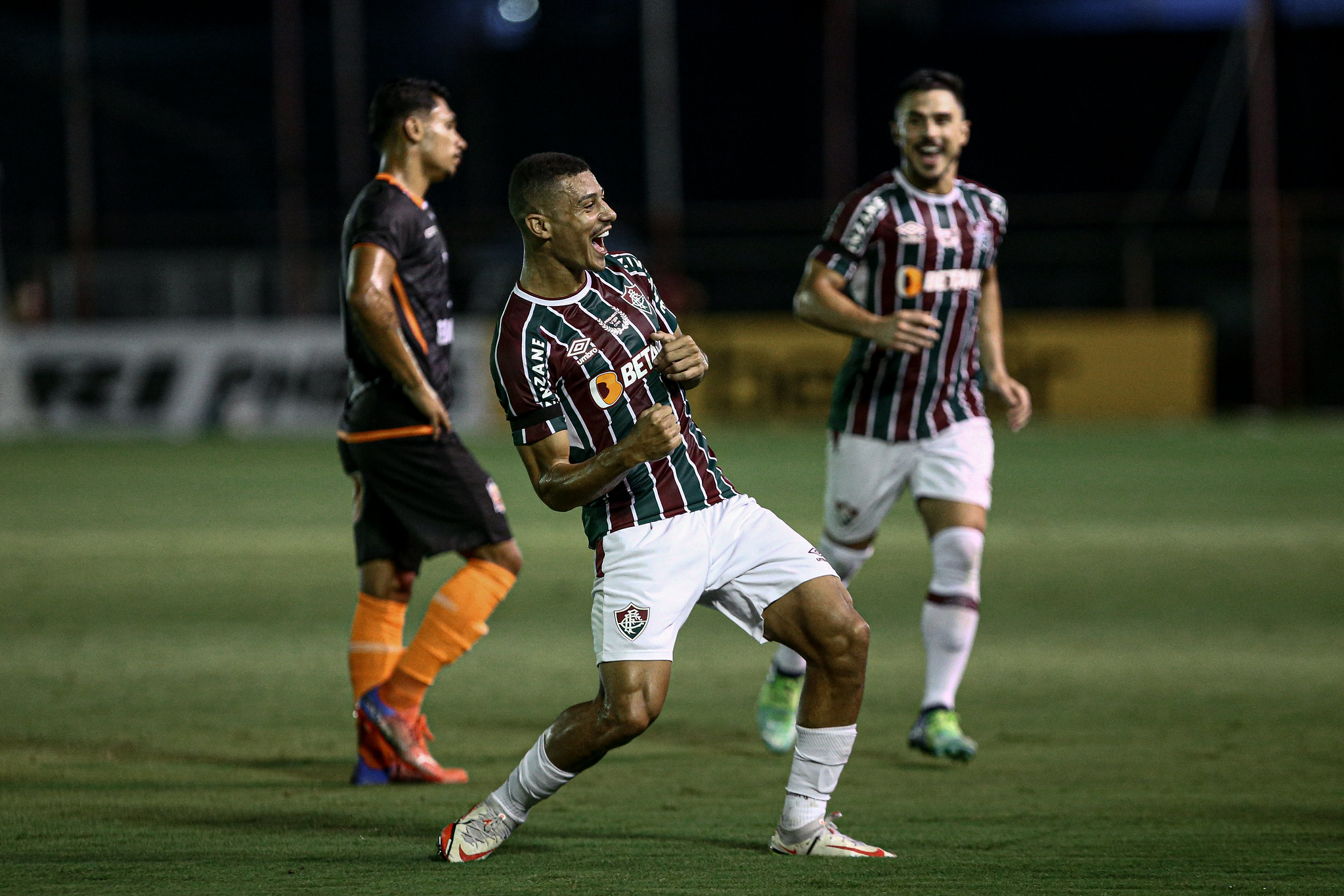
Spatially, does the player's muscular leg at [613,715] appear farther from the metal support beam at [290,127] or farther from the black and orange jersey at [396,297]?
the metal support beam at [290,127]

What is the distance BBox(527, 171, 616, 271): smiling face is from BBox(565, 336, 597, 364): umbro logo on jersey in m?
0.19

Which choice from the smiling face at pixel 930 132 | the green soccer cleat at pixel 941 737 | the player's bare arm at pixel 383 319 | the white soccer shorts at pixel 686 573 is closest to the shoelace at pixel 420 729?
the player's bare arm at pixel 383 319

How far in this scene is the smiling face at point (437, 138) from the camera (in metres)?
5.33

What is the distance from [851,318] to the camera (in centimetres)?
564

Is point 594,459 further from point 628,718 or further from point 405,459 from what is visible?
point 405,459

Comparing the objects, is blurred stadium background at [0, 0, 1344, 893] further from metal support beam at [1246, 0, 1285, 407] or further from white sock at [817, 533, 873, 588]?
white sock at [817, 533, 873, 588]

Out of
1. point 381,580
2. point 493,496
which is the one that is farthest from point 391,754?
point 493,496

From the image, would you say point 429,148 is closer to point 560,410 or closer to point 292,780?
point 560,410

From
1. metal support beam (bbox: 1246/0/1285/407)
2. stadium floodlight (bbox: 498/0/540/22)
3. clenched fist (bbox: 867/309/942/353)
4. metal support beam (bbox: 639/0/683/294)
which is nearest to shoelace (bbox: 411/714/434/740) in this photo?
clenched fist (bbox: 867/309/942/353)

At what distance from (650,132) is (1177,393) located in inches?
435

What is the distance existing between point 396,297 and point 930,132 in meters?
1.99

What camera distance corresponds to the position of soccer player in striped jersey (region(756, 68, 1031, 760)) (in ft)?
18.6

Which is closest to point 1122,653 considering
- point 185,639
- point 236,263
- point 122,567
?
point 185,639

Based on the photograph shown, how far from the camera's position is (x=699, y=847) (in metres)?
4.25
